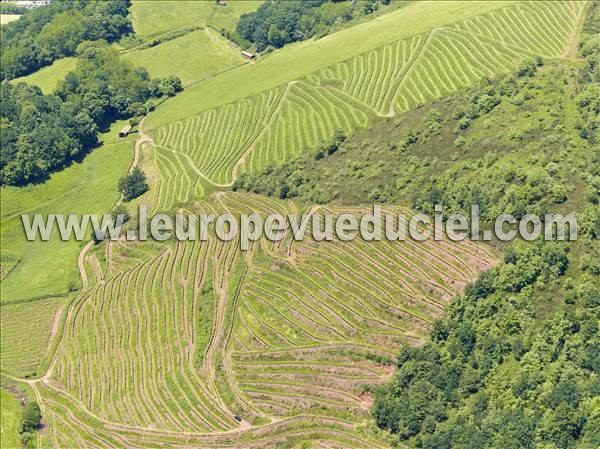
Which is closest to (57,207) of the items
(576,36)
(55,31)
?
(55,31)

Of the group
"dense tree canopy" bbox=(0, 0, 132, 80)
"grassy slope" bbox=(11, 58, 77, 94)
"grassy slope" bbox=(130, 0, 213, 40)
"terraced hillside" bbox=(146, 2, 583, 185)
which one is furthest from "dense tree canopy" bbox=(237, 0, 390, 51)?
"grassy slope" bbox=(11, 58, 77, 94)

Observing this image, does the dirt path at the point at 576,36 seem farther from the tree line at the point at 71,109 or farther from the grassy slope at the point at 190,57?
the tree line at the point at 71,109

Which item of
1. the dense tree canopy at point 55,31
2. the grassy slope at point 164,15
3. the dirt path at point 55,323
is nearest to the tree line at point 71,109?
the dense tree canopy at point 55,31

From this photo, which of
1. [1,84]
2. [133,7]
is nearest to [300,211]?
[1,84]

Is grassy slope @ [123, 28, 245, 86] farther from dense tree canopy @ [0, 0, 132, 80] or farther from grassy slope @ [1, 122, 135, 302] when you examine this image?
grassy slope @ [1, 122, 135, 302]

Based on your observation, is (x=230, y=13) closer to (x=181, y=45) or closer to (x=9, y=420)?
(x=181, y=45)

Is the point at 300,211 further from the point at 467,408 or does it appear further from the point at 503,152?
the point at 467,408
